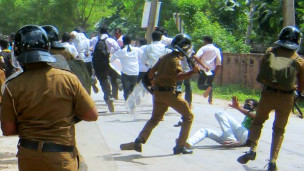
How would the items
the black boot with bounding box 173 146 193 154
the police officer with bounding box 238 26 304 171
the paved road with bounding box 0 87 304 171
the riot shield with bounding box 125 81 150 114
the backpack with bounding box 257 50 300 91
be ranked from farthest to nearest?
the riot shield with bounding box 125 81 150 114
the black boot with bounding box 173 146 193 154
the paved road with bounding box 0 87 304 171
the police officer with bounding box 238 26 304 171
the backpack with bounding box 257 50 300 91

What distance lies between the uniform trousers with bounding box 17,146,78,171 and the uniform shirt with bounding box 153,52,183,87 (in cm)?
452

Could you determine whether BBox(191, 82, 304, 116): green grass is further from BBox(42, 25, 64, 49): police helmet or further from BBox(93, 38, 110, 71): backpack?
BBox(42, 25, 64, 49): police helmet

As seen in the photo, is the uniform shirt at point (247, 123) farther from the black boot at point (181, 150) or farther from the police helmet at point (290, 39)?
the police helmet at point (290, 39)

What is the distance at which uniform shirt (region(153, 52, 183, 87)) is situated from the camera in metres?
9.16

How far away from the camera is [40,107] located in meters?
4.71

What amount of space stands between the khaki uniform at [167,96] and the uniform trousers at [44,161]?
4522 mm

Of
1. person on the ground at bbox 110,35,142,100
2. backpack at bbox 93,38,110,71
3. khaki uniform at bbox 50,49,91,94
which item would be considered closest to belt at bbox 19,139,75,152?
khaki uniform at bbox 50,49,91,94

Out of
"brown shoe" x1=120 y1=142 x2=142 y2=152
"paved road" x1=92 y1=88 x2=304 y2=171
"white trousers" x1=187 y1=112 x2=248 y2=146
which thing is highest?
"white trousers" x1=187 y1=112 x2=248 y2=146

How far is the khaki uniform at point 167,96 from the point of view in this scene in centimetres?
918

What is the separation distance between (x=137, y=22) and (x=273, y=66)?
137 ft

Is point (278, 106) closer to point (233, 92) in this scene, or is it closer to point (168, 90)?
A: point (168, 90)

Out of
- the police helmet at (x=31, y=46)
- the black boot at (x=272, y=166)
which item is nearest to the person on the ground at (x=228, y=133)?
the black boot at (x=272, y=166)

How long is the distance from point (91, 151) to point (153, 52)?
200 inches

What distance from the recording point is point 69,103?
480cm
